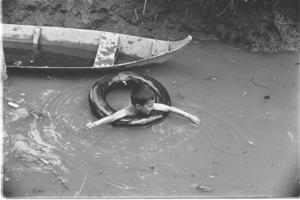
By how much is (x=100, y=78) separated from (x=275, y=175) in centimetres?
301

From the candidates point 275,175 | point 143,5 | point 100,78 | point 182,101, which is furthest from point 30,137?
point 143,5

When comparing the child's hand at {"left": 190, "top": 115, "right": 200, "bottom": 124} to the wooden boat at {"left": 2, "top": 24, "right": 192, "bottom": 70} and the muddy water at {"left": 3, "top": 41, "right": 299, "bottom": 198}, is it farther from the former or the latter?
the wooden boat at {"left": 2, "top": 24, "right": 192, "bottom": 70}

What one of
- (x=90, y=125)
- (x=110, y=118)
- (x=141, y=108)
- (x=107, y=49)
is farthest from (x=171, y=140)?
(x=107, y=49)

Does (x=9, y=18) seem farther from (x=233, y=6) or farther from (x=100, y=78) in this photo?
(x=233, y=6)

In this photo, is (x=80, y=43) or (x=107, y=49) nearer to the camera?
(x=107, y=49)

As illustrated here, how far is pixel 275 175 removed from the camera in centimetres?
511

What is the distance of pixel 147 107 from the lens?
5.51m

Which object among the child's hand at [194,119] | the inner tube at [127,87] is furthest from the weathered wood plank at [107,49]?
the child's hand at [194,119]

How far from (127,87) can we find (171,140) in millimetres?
1358

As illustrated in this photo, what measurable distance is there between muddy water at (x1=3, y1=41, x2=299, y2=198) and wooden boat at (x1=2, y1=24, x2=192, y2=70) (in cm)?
50

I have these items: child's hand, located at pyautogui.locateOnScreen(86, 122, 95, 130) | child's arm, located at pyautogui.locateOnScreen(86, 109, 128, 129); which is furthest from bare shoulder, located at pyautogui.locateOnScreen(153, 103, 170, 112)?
child's hand, located at pyautogui.locateOnScreen(86, 122, 95, 130)

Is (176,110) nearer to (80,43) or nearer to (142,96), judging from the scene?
(142,96)

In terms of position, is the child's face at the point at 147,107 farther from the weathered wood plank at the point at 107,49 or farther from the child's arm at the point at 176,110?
the weathered wood plank at the point at 107,49

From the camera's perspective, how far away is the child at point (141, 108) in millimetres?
5422
